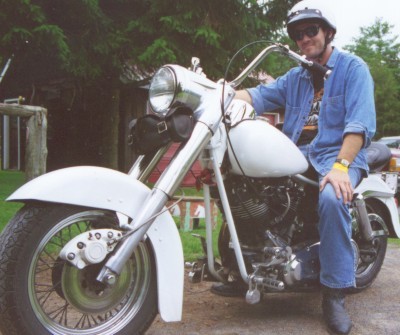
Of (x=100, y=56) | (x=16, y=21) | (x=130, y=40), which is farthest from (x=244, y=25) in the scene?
(x=16, y=21)

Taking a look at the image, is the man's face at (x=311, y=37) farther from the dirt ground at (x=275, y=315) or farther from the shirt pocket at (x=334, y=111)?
the dirt ground at (x=275, y=315)

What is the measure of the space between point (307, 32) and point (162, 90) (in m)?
1.04

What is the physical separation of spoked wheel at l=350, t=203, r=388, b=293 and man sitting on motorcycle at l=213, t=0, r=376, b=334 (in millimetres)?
680

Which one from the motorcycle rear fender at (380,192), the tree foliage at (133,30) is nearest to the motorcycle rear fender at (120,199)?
the motorcycle rear fender at (380,192)

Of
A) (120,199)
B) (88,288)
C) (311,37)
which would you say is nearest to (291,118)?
(311,37)

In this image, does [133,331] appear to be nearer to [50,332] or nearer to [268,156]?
[50,332]

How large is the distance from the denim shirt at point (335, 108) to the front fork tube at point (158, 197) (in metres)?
0.88

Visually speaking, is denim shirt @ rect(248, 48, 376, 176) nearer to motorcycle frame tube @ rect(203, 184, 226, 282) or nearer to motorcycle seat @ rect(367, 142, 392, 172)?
motorcycle seat @ rect(367, 142, 392, 172)

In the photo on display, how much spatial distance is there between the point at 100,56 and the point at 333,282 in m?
9.86

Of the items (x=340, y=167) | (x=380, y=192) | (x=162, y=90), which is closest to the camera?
(x=162, y=90)

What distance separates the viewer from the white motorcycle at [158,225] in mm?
2189

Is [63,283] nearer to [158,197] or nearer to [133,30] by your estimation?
[158,197]

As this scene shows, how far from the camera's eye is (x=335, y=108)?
10.2 feet

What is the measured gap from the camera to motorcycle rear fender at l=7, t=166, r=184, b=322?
2.22 meters
